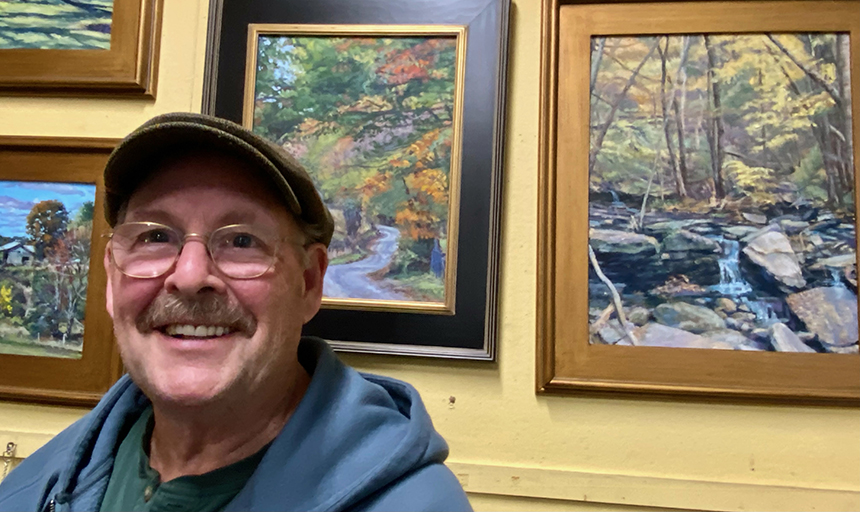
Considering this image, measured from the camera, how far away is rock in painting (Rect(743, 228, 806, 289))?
1.01 metres

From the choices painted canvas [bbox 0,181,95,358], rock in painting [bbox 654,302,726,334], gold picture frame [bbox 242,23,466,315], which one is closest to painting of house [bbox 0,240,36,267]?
painted canvas [bbox 0,181,95,358]

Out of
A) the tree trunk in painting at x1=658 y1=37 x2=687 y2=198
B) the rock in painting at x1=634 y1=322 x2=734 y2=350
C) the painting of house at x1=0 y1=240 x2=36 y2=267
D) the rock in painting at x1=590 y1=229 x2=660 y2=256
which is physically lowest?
the rock in painting at x1=634 y1=322 x2=734 y2=350

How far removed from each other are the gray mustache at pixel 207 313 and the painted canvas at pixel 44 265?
26.4 inches

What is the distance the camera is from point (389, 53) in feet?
3.72

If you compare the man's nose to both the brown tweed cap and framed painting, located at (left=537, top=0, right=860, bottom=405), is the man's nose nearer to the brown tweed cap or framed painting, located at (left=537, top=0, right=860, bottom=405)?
the brown tweed cap

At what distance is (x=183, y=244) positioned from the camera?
2.17 feet

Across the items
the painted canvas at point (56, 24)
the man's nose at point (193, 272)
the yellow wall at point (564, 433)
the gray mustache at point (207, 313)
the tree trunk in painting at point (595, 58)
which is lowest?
the yellow wall at point (564, 433)

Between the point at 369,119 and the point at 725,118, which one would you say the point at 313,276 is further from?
the point at 725,118

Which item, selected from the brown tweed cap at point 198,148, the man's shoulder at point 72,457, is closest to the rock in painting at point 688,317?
the brown tweed cap at point 198,148

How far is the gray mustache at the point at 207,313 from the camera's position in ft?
2.13

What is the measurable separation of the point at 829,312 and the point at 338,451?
37.9 inches

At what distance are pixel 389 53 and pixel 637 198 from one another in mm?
612

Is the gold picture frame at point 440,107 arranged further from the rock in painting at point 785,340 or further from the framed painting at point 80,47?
the rock in painting at point 785,340

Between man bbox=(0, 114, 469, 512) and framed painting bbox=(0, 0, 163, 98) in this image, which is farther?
framed painting bbox=(0, 0, 163, 98)
